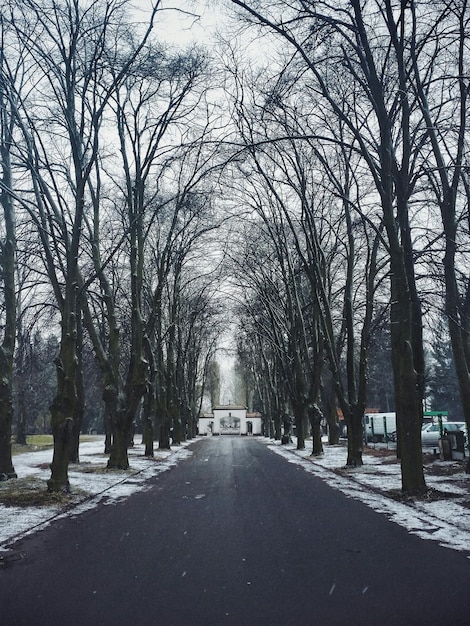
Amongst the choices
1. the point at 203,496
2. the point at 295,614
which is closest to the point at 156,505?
the point at 203,496

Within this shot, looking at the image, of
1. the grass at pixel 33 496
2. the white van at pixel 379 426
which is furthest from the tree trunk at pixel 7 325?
the white van at pixel 379 426

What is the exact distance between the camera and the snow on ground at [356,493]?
8.38m

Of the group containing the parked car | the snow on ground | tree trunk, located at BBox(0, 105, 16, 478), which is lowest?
the snow on ground

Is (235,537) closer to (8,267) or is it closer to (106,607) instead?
(106,607)

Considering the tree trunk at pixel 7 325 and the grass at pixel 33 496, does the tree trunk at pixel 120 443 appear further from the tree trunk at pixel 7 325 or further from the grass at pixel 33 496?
the grass at pixel 33 496

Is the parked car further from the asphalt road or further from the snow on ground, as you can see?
the asphalt road

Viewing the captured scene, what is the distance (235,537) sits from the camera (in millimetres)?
7906

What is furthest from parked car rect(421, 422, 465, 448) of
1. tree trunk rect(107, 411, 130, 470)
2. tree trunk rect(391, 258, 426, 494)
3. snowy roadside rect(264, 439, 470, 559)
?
tree trunk rect(391, 258, 426, 494)

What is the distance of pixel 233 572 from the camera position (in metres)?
6.04

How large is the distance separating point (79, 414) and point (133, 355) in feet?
9.56

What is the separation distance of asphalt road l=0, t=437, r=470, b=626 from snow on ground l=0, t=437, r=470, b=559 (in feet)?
1.27

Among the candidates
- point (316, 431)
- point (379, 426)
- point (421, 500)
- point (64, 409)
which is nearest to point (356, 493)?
point (421, 500)

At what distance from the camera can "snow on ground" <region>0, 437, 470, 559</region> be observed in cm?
838

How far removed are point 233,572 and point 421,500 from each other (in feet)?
20.0
